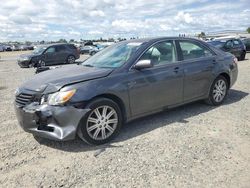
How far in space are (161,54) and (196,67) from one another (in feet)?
2.98

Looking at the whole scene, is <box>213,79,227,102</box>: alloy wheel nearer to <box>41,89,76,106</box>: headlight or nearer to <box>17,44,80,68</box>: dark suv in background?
<box>41,89,76,106</box>: headlight

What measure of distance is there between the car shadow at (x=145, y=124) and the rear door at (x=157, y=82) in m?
0.32

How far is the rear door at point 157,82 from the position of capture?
183 inches

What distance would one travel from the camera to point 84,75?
14.2 feet

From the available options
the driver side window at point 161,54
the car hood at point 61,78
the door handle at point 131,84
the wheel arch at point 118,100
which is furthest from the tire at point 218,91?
the car hood at point 61,78

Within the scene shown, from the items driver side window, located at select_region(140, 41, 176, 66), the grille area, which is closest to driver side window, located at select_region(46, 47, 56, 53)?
driver side window, located at select_region(140, 41, 176, 66)

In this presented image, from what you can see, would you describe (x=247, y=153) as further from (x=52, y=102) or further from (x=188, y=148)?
(x=52, y=102)

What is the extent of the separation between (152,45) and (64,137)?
7.60 ft

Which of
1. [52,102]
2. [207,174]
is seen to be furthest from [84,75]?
[207,174]

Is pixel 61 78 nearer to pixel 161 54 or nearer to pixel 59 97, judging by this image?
pixel 59 97

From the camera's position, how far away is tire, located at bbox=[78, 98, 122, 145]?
4.11 m

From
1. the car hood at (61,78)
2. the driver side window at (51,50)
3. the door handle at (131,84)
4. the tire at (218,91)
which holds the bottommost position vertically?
the tire at (218,91)

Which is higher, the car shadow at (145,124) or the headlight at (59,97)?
the headlight at (59,97)

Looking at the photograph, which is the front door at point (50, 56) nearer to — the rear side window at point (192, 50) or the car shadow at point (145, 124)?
the car shadow at point (145, 124)
